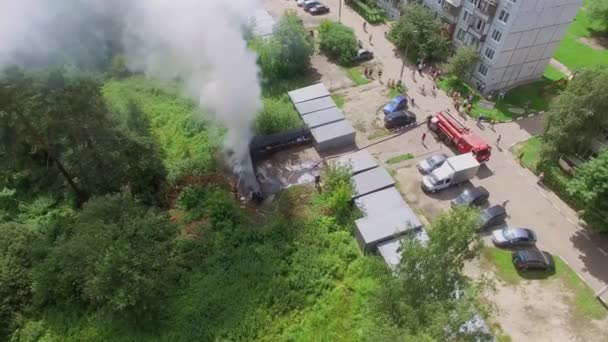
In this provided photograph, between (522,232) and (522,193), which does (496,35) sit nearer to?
(522,193)

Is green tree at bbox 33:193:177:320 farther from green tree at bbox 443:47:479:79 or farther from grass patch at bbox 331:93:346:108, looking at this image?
green tree at bbox 443:47:479:79

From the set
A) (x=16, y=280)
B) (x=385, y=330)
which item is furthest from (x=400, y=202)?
(x=16, y=280)

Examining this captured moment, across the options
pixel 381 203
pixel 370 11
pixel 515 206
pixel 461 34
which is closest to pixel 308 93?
pixel 381 203

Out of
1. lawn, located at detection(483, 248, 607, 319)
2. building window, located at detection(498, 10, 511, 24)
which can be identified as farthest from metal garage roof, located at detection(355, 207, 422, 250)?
building window, located at detection(498, 10, 511, 24)

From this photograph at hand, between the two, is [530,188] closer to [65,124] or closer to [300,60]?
[300,60]

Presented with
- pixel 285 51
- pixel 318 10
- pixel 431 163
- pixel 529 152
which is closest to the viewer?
pixel 431 163

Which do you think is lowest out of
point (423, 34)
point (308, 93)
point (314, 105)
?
point (314, 105)

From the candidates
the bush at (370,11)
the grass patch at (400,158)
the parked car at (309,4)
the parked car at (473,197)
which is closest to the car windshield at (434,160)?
the grass patch at (400,158)

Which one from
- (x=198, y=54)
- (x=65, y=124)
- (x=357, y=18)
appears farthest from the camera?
(x=357, y=18)
